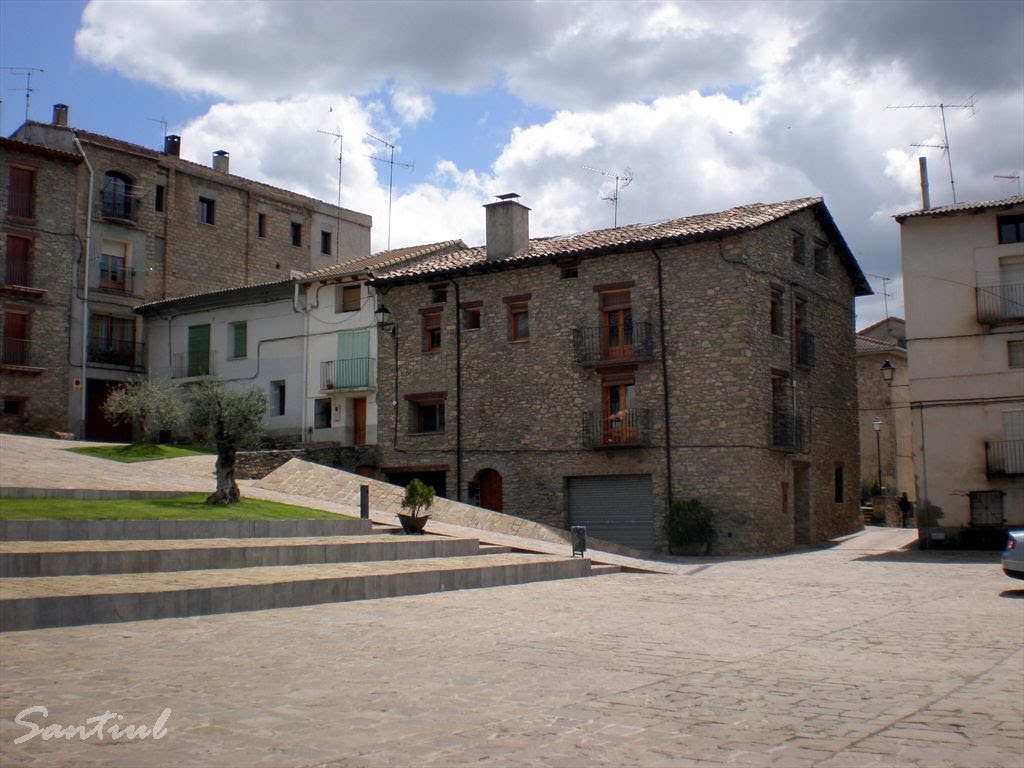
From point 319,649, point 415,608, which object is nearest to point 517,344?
point 415,608

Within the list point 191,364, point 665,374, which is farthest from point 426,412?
point 191,364

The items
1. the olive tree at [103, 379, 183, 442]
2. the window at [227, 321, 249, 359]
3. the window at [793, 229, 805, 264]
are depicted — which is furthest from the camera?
the window at [227, 321, 249, 359]

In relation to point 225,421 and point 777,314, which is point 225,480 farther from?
point 777,314

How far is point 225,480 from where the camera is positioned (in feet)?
68.8

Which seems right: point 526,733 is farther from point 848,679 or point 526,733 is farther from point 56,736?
point 848,679

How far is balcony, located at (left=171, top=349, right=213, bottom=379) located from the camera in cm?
3866

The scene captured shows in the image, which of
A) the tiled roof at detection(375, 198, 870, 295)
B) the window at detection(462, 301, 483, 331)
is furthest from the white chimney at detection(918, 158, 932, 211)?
the window at detection(462, 301, 483, 331)

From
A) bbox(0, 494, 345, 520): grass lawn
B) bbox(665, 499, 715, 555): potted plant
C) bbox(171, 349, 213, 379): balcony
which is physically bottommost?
bbox(665, 499, 715, 555): potted plant

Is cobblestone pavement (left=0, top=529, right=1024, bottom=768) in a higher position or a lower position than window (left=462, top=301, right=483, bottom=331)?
lower

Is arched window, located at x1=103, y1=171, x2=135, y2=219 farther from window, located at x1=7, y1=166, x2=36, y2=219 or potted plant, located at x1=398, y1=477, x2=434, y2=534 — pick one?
potted plant, located at x1=398, y1=477, x2=434, y2=534

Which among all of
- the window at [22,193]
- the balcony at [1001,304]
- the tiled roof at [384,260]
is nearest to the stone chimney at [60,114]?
the window at [22,193]

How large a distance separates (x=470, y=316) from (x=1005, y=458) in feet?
52.3

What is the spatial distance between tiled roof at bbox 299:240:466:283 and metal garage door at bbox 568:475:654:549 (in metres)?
10.5

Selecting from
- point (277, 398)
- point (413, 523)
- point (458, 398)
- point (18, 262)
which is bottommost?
point (413, 523)
